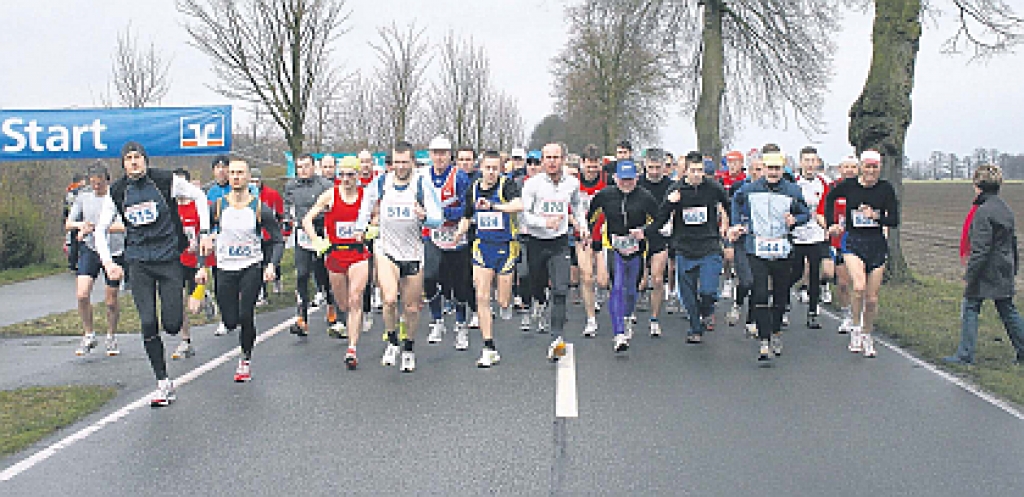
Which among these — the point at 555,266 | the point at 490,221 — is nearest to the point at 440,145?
the point at 490,221

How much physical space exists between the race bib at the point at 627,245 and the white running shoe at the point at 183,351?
472 cm

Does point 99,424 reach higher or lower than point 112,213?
lower

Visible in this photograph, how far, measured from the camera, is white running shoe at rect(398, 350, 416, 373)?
891cm

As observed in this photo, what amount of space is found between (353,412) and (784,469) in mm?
3294

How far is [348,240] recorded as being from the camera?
30.9 feet

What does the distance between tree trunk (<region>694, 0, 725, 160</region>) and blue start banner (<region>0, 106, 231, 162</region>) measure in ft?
44.8

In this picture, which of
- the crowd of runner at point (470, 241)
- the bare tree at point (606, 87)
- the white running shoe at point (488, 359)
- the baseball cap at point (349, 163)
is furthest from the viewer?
the bare tree at point (606, 87)

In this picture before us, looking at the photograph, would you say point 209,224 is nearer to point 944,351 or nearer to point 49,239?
point 944,351

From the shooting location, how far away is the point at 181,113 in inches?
611

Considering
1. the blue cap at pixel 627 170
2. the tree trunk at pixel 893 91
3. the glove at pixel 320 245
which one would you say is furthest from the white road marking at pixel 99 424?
the tree trunk at pixel 893 91

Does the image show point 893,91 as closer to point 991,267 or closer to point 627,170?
point 991,267

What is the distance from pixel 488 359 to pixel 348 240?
1846 millimetres

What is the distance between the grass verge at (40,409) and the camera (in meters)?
6.89

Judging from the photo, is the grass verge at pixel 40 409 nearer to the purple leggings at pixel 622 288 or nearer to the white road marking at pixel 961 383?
the purple leggings at pixel 622 288
